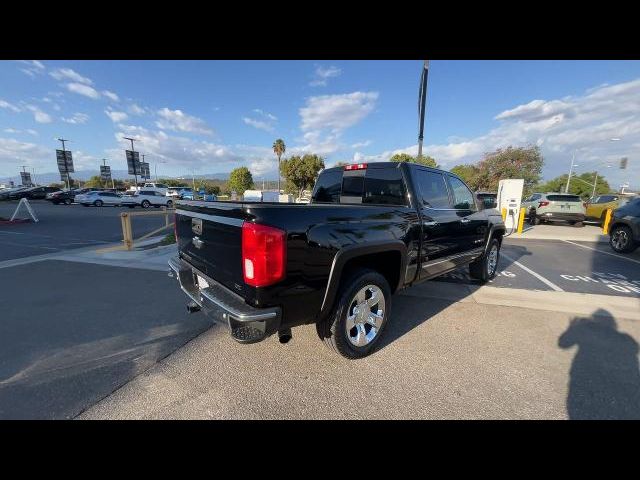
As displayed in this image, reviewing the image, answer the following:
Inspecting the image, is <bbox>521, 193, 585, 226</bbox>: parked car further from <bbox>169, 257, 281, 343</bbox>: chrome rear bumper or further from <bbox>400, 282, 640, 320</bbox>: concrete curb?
<bbox>169, 257, 281, 343</bbox>: chrome rear bumper

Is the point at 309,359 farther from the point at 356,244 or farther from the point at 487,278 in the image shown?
the point at 487,278

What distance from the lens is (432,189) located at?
369cm

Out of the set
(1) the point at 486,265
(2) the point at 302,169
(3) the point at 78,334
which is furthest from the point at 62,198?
(1) the point at 486,265

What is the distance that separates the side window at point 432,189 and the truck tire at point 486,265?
174 centimetres

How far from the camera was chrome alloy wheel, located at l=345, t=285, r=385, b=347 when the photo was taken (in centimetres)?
273

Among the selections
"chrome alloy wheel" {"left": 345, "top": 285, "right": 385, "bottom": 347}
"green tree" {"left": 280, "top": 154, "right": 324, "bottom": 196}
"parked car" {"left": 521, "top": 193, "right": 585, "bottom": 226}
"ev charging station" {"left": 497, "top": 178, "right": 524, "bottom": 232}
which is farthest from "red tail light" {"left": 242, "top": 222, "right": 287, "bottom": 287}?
"green tree" {"left": 280, "top": 154, "right": 324, "bottom": 196}

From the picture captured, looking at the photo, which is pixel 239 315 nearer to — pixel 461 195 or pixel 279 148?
pixel 461 195

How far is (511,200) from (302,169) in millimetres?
34951

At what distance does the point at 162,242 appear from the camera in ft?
28.5

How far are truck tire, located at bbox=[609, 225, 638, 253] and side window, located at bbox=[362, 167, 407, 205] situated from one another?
28.1 ft

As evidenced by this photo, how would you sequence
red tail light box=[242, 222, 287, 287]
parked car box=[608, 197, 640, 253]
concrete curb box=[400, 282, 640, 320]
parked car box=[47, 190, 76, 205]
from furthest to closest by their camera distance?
parked car box=[47, 190, 76, 205]
parked car box=[608, 197, 640, 253]
concrete curb box=[400, 282, 640, 320]
red tail light box=[242, 222, 287, 287]

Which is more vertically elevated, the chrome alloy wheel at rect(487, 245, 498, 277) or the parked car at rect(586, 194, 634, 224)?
the parked car at rect(586, 194, 634, 224)
